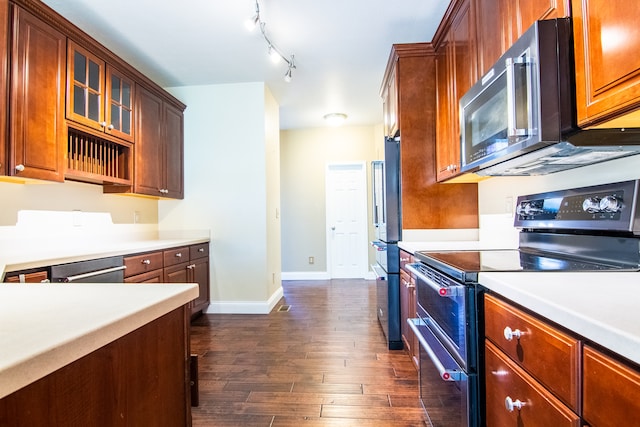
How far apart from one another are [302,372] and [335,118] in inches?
138

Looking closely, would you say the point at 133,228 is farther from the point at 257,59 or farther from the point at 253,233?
the point at 257,59

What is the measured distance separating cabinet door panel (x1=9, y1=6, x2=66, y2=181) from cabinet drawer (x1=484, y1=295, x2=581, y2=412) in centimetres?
243

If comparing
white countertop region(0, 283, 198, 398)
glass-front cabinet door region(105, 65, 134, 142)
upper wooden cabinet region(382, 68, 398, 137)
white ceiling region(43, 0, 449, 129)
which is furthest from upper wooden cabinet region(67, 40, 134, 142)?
upper wooden cabinet region(382, 68, 398, 137)

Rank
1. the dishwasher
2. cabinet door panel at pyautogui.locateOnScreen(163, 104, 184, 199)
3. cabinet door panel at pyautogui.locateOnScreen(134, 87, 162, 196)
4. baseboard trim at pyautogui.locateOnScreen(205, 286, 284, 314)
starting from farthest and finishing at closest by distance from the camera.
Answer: baseboard trim at pyautogui.locateOnScreen(205, 286, 284, 314) < cabinet door panel at pyautogui.locateOnScreen(163, 104, 184, 199) < cabinet door panel at pyautogui.locateOnScreen(134, 87, 162, 196) < the dishwasher

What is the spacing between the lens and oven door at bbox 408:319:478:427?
1.06m

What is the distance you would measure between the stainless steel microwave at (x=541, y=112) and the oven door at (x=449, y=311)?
58cm

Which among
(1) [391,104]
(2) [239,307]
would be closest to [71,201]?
(2) [239,307]

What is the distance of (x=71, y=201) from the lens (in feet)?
8.27

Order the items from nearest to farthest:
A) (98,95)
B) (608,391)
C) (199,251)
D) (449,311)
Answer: (608,391) < (449,311) < (98,95) < (199,251)

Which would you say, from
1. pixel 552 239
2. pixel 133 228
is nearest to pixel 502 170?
pixel 552 239

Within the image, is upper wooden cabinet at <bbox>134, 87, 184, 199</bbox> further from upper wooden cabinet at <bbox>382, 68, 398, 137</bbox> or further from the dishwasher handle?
upper wooden cabinet at <bbox>382, 68, 398, 137</bbox>

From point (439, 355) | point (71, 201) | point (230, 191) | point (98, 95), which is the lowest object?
point (439, 355)

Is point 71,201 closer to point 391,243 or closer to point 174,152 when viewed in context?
point 174,152

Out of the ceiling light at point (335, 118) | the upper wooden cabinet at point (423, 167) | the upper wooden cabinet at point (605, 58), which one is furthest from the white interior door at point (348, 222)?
the upper wooden cabinet at point (605, 58)
